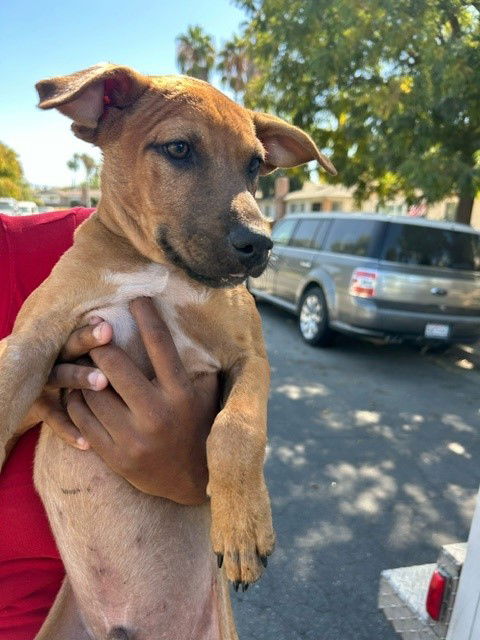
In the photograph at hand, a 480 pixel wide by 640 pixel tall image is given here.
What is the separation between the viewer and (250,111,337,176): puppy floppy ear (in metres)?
2.51

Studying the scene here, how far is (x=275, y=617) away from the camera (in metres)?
3.26

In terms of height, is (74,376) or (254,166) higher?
(254,166)

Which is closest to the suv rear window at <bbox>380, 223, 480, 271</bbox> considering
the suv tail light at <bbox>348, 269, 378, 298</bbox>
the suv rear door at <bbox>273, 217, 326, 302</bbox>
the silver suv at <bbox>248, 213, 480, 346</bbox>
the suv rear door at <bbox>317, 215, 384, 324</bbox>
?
the silver suv at <bbox>248, 213, 480, 346</bbox>

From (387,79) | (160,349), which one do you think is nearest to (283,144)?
(160,349)

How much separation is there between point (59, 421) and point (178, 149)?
3.54 feet

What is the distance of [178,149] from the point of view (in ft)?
6.73

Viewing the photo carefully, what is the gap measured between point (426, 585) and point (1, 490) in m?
1.97

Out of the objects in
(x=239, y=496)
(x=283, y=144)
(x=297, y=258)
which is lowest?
(x=297, y=258)

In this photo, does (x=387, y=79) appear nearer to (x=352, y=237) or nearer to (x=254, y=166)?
(x=352, y=237)

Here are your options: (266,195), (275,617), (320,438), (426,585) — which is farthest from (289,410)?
(266,195)

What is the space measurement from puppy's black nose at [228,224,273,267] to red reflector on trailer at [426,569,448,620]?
5.16 feet

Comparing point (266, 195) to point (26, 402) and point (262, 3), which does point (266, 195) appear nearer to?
point (262, 3)

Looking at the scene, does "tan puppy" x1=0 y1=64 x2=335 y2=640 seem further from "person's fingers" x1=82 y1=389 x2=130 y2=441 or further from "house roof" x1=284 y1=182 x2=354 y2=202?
"house roof" x1=284 y1=182 x2=354 y2=202

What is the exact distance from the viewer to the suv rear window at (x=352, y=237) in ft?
28.2
